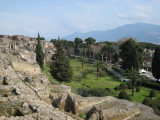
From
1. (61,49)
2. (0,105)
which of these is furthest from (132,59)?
(0,105)

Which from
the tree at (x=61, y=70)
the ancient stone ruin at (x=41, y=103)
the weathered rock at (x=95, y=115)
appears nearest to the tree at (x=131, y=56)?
the tree at (x=61, y=70)

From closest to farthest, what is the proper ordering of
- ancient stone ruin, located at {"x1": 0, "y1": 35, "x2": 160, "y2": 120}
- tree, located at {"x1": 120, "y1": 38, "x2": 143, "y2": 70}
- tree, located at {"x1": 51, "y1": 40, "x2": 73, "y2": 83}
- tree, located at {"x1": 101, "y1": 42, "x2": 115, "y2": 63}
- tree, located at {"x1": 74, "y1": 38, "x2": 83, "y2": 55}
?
ancient stone ruin, located at {"x1": 0, "y1": 35, "x2": 160, "y2": 120}
tree, located at {"x1": 51, "y1": 40, "x2": 73, "y2": 83}
tree, located at {"x1": 120, "y1": 38, "x2": 143, "y2": 70}
tree, located at {"x1": 101, "y1": 42, "x2": 115, "y2": 63}
tree, located at {"x1": 74, "y1": 38, "x2": 83, "y2": 55}

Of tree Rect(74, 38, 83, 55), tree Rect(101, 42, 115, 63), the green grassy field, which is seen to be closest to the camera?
the green grassy field

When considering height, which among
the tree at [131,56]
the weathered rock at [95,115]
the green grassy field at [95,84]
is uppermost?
the tree at [131,56]

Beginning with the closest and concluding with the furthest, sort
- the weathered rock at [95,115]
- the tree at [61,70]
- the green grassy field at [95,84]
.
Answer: the weathered rock at [95,115]
the tree at [61,70]
the green grassy field at [95,84]

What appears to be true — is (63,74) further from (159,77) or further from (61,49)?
(159,77)

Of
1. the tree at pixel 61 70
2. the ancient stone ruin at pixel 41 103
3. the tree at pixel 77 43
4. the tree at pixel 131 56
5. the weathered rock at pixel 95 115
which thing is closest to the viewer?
the ancient stone ruin at pixel 41 103

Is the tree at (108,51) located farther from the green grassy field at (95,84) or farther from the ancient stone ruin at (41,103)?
the ancient stone ruin at (41,103)

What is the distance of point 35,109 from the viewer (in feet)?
29.0

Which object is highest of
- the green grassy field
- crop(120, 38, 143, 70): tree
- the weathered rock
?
crop(120, 38, 143, 70): tree

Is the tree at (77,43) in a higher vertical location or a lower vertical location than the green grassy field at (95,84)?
higher

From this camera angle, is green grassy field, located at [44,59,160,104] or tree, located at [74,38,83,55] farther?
tree, located at [74,38,83,55]

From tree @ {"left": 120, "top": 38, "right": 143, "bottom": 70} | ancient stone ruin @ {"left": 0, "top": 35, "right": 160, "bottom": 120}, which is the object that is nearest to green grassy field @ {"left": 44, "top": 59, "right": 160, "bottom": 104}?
tree @ {"left": 120, "top": 38, "right": 143, "bottom": 70}

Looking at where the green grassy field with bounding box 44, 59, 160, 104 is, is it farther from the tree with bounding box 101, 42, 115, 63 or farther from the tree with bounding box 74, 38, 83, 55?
the tree with bounding box 74, 38, 83, 55
